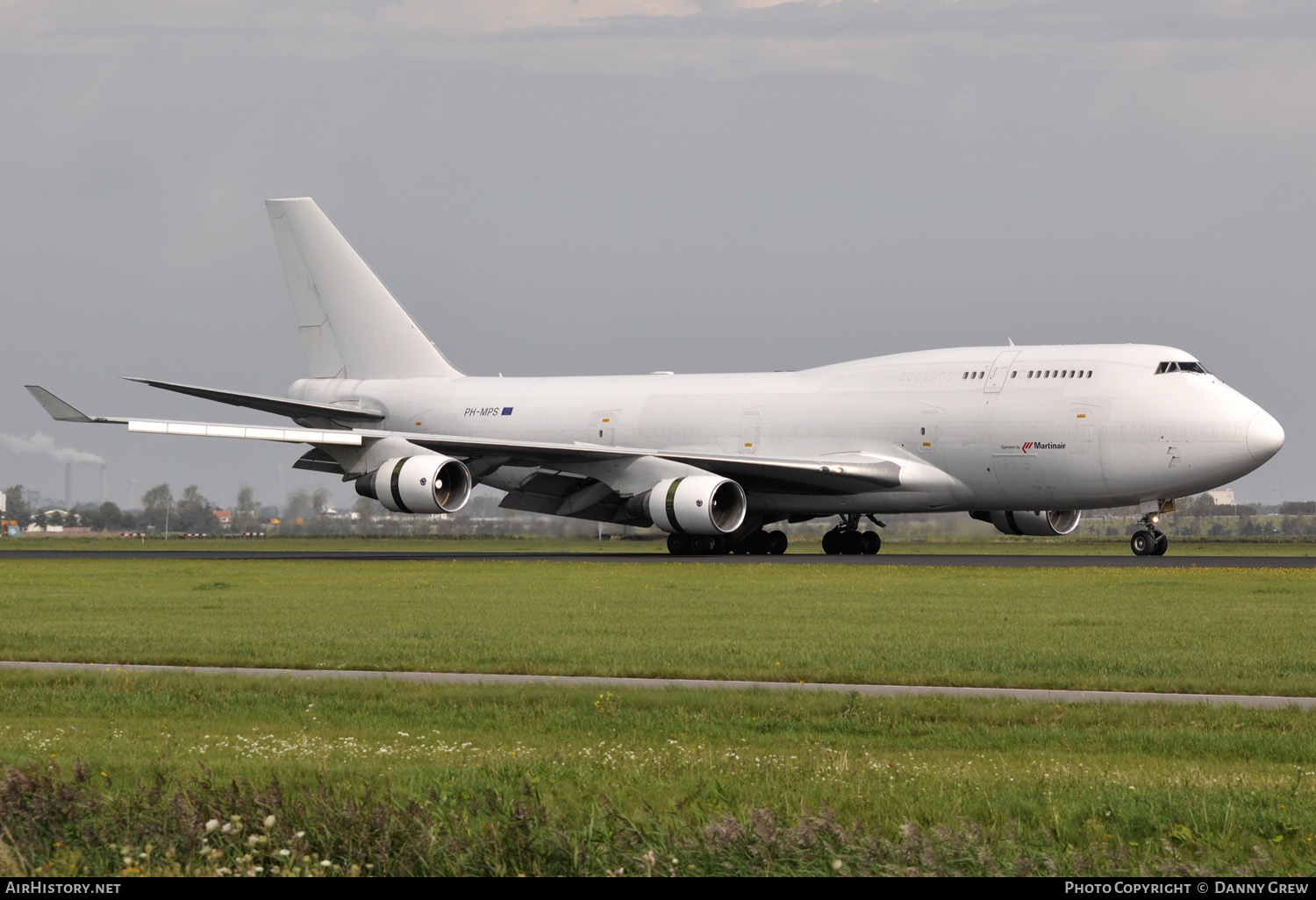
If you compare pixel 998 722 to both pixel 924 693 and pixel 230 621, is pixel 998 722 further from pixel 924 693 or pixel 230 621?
pixel 230 621

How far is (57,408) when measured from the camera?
41625 mm

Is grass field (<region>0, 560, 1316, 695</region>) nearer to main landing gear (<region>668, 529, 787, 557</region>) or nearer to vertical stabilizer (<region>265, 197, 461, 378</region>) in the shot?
main landing gear (<region>668, 529, 787, 557</region>)

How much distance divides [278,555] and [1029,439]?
23.1 metres

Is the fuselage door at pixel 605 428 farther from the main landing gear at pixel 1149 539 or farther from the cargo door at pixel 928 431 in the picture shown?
the main landing gear at pixel 1149 539

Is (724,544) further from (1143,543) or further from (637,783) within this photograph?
(637,783)

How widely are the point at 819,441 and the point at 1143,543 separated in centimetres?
949

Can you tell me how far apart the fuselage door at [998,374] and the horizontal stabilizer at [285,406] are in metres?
21.9

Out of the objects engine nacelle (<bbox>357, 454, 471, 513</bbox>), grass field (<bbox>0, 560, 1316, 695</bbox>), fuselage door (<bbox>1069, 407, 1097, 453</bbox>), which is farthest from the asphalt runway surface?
grass field (<bbox>0, 560, 1316, 695</bbox>)

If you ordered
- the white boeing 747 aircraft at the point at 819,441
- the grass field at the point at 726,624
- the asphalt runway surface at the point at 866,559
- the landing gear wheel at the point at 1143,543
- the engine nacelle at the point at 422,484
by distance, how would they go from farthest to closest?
the engine nacelle at the point at 422,484 → the landing gear wheel at the point at 1143,543 → the white boeing 747 aircraft at the point at 819,441 → the asphalt runway surface at the point at 866,559 → the grass field at the point at 726,624

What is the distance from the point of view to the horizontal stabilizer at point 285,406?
1764 inches

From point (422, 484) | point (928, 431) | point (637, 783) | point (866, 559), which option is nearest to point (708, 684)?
point (637, 783)

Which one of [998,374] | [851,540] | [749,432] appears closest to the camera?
[998,374]

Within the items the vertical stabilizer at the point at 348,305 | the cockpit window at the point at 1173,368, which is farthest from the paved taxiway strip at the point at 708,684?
the vertical stabilizer at the point at 348,305
